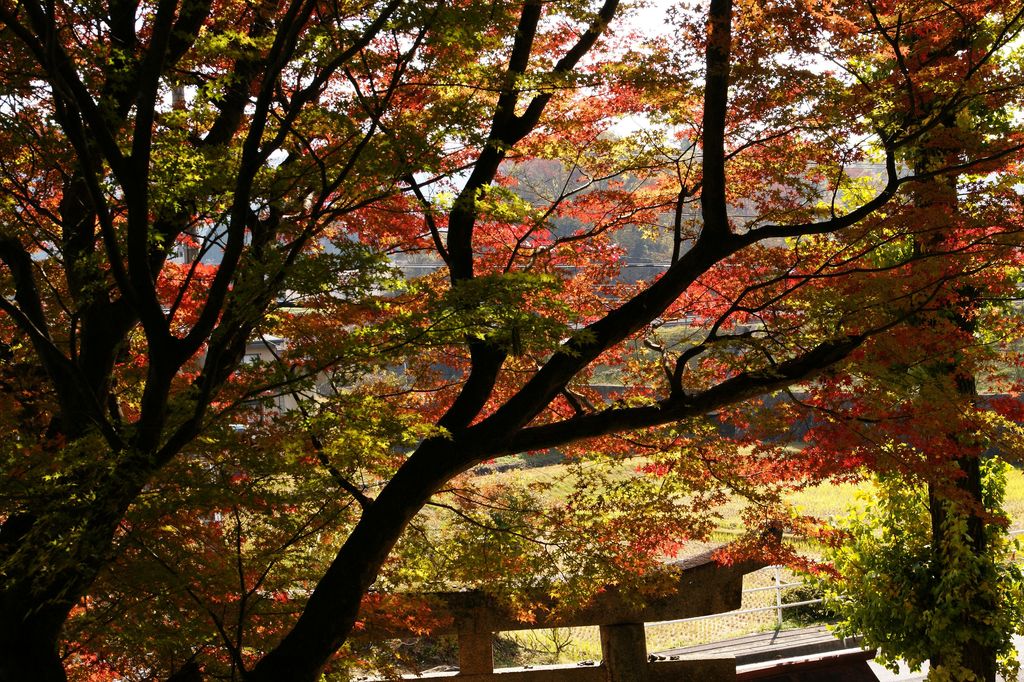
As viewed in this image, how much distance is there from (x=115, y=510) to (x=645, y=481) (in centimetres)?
378

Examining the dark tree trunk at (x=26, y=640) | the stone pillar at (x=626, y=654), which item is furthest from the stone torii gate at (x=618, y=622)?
the dark tree trunk at (x=26, y=640)

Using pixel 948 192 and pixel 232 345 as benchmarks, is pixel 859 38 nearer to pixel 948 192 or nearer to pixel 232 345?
pixel 948 192

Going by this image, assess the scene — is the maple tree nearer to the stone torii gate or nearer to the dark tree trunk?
the dark tree trunk

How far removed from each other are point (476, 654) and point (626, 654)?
50.4 inches

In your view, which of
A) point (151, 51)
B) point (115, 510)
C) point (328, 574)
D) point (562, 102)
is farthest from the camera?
point (562, 102)

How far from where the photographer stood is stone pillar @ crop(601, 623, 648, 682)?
691cm

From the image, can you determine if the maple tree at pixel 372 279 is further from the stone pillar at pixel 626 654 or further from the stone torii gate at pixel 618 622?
the stone pillar at pixel 626 654

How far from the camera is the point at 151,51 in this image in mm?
3020

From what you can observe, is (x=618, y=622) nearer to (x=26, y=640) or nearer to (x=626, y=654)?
(x=626, y=654)

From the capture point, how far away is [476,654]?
6.81 meters

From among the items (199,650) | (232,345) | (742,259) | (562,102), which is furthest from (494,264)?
(199,650)

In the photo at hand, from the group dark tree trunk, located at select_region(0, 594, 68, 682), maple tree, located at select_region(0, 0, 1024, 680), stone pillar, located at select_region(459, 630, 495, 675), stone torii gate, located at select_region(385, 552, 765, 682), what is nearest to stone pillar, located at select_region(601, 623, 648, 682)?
stone torii gate, located at select_region(385, 552, 765, 682)

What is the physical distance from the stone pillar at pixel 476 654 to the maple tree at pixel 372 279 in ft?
4.09

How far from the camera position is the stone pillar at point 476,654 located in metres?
6.79
